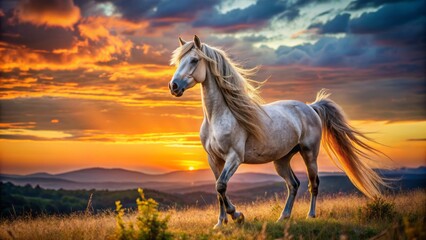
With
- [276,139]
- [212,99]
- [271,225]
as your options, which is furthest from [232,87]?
[271,225]

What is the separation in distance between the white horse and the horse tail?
2.99ft

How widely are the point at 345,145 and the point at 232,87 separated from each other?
4.39 meters

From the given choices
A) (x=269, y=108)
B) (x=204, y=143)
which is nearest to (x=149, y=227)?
(x=204, y=143)

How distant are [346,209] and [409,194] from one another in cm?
400

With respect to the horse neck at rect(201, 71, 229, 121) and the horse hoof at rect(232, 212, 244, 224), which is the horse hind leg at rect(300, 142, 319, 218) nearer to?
the horse hoof at rect(232, 212, 244, 224)

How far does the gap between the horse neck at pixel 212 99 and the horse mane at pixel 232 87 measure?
0.09 metres

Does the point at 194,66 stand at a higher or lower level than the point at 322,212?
higher

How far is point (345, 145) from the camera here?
1244cm

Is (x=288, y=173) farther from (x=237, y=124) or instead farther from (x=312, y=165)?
(x=237, y=124)

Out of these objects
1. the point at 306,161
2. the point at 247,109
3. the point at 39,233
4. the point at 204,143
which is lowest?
the point at 39,233

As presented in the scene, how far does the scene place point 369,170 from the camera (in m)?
12.3

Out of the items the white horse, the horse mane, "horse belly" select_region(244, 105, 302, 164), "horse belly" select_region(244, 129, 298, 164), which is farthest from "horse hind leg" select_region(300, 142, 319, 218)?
the horse mane

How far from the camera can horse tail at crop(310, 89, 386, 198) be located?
40.3 ft

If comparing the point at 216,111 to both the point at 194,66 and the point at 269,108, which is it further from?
the point at 269,108
